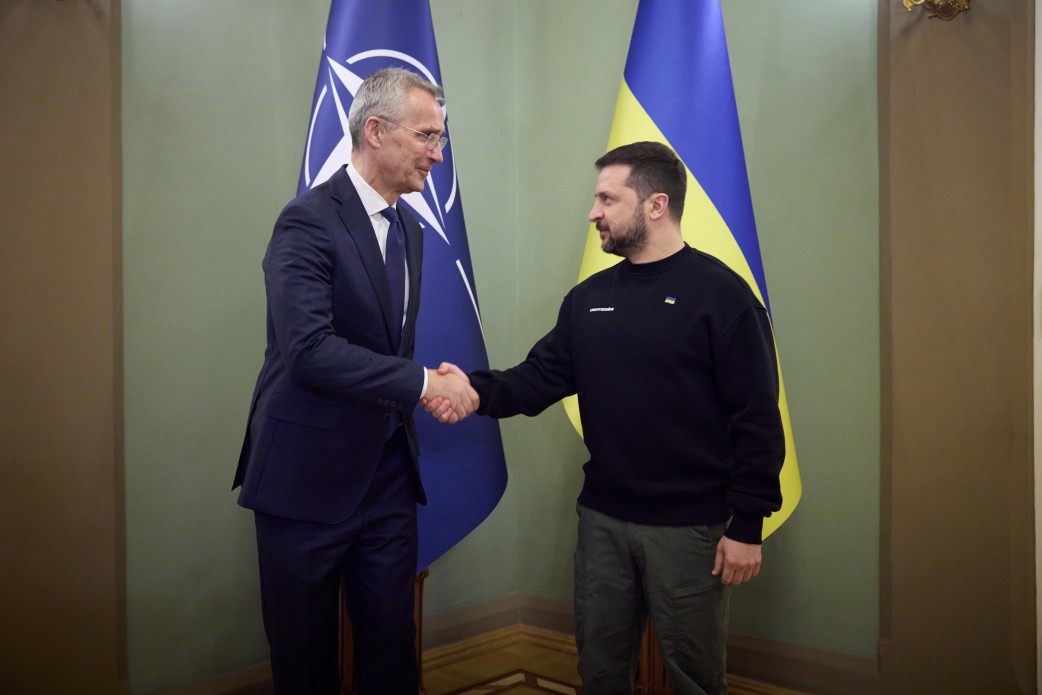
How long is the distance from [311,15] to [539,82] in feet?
3.34

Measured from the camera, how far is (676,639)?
1.90m

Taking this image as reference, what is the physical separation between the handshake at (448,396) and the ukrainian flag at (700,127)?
60 cm

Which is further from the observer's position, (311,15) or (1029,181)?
(311,15)

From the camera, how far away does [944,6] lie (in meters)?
2.45

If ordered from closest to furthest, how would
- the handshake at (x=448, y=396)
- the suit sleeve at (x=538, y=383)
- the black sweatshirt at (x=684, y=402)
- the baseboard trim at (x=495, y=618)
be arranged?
the black sweatshirt at (x=684, y=402) < the handshake at (x=448, y=396) < the suit sleeve at (x=538, y=383) < the baseboard trim at (x=495, y=618)

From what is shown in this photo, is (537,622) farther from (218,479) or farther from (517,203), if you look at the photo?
(517,203)

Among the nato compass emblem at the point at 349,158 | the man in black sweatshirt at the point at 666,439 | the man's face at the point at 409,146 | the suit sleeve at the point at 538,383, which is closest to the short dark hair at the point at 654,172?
the man in black sweatshirt at the point at 666,439

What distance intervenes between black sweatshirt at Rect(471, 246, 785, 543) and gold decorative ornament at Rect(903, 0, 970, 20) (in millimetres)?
1158

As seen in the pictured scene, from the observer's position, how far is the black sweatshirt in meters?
1.87

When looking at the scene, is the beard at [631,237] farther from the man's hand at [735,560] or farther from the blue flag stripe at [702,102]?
the man's hand at [735,560]

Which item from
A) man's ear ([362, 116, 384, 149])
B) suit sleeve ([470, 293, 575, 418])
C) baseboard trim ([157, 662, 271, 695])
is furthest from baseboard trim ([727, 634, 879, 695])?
man's ear ([362, 116, 384, 149])

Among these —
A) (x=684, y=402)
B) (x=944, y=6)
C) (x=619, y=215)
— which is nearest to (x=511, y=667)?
(x=684, y=402)

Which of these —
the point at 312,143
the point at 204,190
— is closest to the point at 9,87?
the point at 204,190

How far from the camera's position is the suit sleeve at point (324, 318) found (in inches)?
69.4
